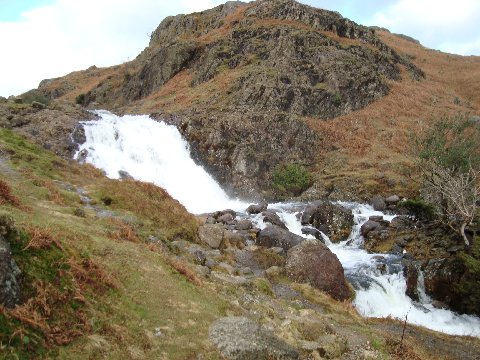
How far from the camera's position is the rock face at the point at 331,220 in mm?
30297

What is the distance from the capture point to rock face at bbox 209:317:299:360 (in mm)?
8633

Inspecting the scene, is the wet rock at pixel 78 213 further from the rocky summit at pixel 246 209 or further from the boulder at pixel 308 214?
the boulder at pixel 308 214

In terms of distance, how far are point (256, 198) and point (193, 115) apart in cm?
1178

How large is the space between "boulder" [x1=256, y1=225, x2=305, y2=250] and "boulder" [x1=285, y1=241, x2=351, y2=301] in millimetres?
3334

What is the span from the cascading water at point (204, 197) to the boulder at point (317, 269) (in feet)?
4.46

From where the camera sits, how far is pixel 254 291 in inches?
608

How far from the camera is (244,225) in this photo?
27.6 meters

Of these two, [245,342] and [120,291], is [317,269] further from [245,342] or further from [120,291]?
[120,291]

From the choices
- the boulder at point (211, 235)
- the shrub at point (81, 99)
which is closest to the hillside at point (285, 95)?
the shrub at point (81, 99)

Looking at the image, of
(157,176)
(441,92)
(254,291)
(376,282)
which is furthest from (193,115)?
(441,92)

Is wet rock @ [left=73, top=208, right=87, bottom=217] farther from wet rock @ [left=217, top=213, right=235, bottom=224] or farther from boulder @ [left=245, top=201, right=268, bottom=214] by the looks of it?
boulder @ [left=245, top=201, right=268, bottom=214]

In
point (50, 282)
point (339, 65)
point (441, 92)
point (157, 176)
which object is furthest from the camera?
point (441, 92)

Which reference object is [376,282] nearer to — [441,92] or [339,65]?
[339,65]

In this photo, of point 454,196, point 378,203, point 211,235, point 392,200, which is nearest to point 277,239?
point 211,235
